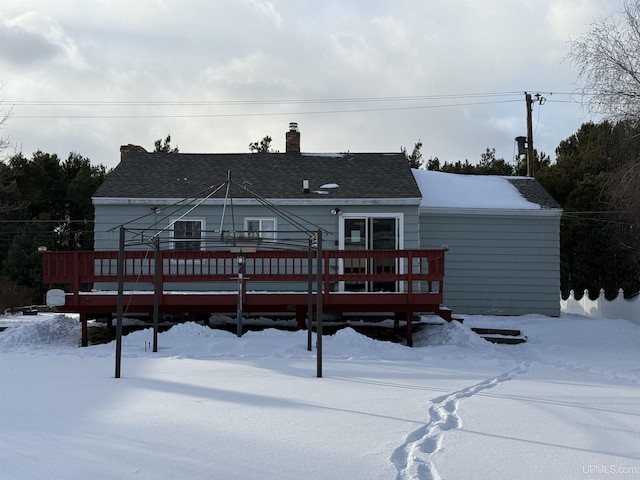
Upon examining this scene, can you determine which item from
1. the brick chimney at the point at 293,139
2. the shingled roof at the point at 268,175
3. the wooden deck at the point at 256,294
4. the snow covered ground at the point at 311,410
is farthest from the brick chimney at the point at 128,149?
the snow covered ground at the point at 311,410

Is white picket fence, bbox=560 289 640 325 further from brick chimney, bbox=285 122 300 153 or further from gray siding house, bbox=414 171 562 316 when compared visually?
→ brick chimney, bbox=285 122 300 153

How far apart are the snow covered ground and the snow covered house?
120 cm

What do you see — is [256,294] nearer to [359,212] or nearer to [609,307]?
[359,212]

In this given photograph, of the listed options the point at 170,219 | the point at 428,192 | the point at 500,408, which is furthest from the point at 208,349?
the point at 428,192

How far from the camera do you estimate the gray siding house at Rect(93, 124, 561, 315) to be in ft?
57.9

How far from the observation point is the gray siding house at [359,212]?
1764cm

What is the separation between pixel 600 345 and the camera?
15594 mm

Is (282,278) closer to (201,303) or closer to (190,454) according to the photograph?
(201,303)

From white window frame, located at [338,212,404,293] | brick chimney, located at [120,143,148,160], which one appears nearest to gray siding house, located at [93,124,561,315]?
white window frame, located at [338,212,404,293]

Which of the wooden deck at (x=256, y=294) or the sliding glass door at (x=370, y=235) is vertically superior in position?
the sliding glass door at (x=370, y=235)

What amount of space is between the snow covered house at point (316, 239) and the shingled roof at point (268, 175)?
49mm

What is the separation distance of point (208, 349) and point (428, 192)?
362 inches

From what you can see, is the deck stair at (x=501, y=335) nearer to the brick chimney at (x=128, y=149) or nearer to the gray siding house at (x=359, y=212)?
the gray siding house at (x=359, y=212)

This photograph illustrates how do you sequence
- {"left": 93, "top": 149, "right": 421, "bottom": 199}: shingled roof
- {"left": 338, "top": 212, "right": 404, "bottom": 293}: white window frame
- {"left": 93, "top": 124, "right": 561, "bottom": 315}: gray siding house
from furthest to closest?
{"left": 93, "top": 149, "right": 421, "bottom": 199}: shingled roof, {"left": 93, "top": 124, "right": 561, "bottom": 315}: gray siding house, {"left": 338, "top": 212, "right": 404, "bottom": 293}: white window frame
